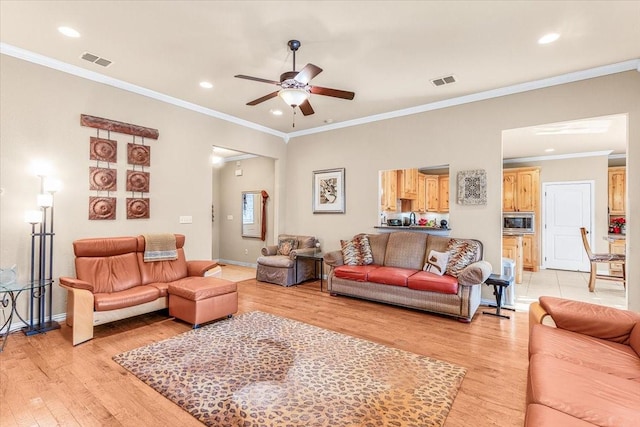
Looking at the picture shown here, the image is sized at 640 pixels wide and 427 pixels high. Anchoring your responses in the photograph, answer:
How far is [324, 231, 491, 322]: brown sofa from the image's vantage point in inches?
148

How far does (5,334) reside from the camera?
316cm

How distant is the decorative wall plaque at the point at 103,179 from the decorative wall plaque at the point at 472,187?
4897 mm

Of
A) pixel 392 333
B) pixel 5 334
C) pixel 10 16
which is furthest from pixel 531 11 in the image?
pixel 5 334

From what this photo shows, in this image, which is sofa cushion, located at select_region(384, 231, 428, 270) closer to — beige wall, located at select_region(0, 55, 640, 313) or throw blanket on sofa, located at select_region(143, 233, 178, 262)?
beige wall, located at select_region(0, 55, 640, 313)

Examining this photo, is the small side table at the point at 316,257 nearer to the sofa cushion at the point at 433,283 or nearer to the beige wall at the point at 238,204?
the beige wall at the point at 238,204

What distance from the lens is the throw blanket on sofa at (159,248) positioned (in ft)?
13.0

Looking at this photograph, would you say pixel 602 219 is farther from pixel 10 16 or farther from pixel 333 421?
pixel 10 16

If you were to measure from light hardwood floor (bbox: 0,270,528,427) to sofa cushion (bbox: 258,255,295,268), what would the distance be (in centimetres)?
108

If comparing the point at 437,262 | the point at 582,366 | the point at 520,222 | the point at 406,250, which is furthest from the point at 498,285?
the point at 520,222

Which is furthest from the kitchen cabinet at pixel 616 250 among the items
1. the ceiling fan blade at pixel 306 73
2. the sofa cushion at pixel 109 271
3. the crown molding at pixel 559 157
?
the sofa cushion at pixel 109 271

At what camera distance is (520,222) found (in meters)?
7.63

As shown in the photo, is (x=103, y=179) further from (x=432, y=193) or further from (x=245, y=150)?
(x=432, y=193)

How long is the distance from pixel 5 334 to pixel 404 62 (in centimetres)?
524

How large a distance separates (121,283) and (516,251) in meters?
6.66
